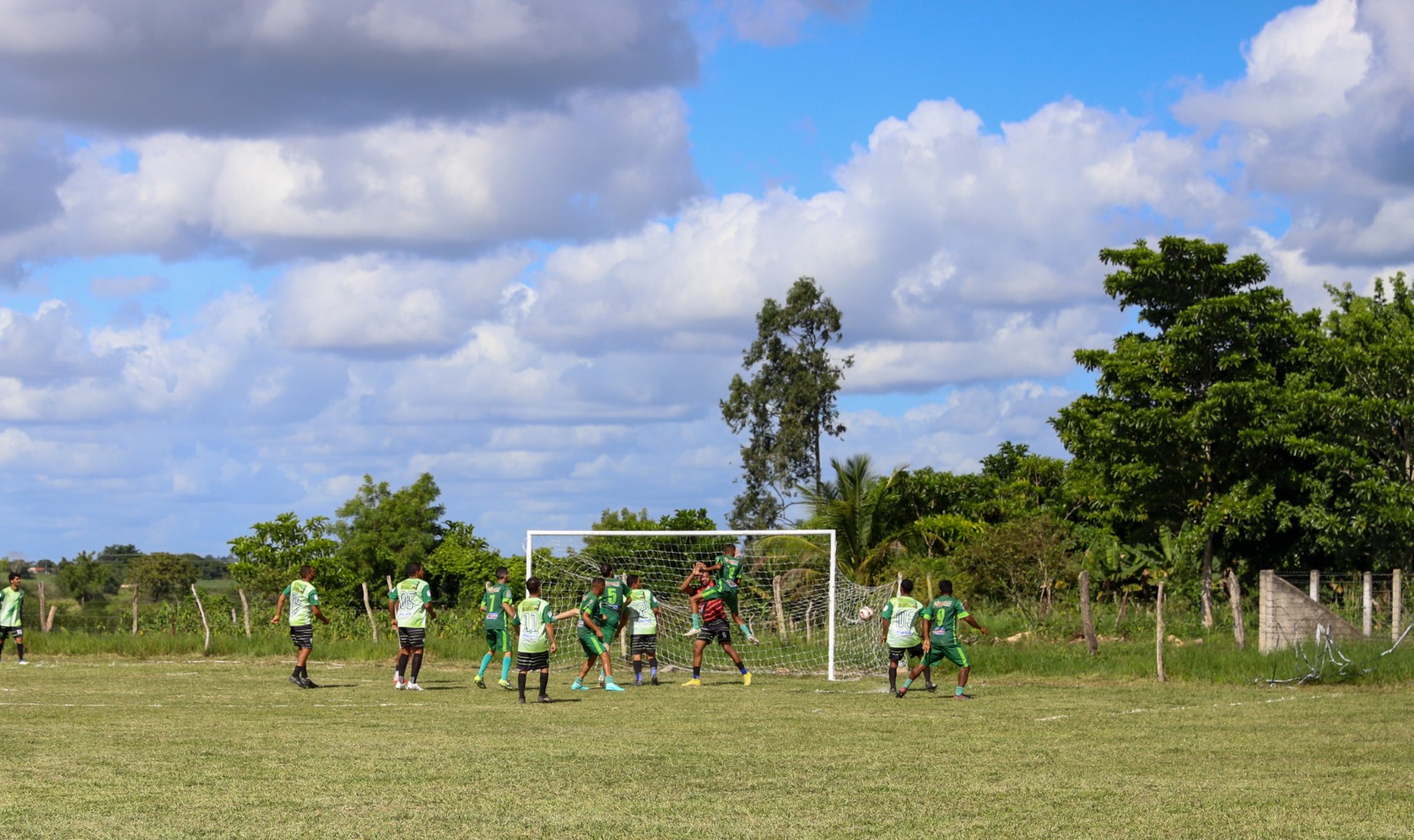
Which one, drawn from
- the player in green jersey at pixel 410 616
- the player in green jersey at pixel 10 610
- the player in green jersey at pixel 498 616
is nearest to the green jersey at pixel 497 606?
the player in green jersey at pixel 498 616

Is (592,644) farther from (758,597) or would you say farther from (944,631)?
(758,597)

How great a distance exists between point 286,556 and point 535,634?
29.9m

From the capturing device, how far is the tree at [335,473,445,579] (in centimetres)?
4434

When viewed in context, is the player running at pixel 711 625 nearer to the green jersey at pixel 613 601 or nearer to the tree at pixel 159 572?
the green jersey at pixel 613 601

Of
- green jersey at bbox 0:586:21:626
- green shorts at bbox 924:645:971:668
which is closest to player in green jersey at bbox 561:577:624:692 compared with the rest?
green shorts at bbox 924:645:971:668

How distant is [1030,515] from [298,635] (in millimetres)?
18423

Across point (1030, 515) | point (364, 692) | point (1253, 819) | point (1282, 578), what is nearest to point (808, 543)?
point (1030, 515)

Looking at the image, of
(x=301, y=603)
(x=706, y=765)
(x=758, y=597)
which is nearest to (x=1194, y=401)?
(x=758, y=597)

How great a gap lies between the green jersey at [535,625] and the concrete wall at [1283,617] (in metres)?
10.5

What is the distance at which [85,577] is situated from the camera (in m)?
67.3

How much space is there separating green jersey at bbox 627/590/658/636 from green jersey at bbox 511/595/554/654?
370cm

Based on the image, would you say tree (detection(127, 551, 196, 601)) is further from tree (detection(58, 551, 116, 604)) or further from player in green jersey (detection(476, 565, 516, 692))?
player in green jersey (detection(476, 565, 516, 692))

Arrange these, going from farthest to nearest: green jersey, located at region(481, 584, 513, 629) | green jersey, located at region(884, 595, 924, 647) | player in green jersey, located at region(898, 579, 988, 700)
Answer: green jersey, located at region(481, 584, 513, 629) < green jersey, located at region(884, 595, 924, 647) < player in green jersey, located at region(898, 579, 988, 700)

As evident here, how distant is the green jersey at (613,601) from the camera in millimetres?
20750
